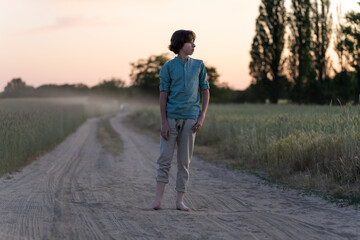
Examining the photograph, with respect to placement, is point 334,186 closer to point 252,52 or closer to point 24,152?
point 24,152

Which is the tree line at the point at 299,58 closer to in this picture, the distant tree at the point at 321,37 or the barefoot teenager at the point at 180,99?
the distant tree at the point at 321,37

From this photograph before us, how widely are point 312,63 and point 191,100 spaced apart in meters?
33.4

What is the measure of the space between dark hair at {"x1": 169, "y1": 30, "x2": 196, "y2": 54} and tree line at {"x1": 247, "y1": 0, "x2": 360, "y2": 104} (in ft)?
96.0

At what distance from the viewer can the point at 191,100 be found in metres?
4.85

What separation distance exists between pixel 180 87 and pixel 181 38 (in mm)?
598

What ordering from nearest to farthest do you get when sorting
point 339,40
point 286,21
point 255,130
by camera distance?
→ point 255,130 < point 339,40 < point 286,21

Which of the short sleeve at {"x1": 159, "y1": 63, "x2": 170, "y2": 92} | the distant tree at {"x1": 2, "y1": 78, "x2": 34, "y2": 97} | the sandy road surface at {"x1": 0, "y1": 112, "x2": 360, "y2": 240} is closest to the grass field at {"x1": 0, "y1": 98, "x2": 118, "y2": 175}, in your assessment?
the sandy road surface at {"x1": 0, "y1": 112, "x2": 360, "y2": 240}

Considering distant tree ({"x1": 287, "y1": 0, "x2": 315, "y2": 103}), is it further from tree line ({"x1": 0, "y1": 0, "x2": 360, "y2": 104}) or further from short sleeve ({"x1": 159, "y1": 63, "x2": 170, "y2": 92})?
short sleeve ({"x1": 159, "y1": 63, "x2": 170, "y2": 92})

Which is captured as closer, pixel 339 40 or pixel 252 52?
pixel 339 40

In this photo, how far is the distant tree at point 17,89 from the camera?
56859 mm

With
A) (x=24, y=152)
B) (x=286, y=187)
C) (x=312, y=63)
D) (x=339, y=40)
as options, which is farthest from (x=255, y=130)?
(x=312, y=63)

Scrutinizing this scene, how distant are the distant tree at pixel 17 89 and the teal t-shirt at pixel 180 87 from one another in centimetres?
5530

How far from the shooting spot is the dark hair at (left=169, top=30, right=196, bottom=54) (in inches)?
191

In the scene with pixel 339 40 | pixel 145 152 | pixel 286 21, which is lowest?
pixel 145 152
